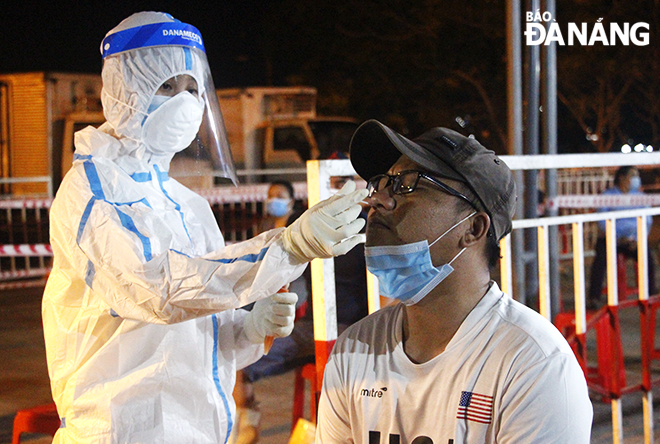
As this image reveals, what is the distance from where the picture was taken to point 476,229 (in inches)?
80.7

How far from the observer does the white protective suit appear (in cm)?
211

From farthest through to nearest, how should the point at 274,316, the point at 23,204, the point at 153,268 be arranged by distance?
the point at 23,204
the point at 274,316
the point at 153,268

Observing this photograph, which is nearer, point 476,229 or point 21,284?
point 476,229

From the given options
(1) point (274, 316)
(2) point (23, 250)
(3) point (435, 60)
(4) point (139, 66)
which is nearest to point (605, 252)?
(2) point (23, 250)

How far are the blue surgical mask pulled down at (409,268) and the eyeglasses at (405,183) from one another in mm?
94

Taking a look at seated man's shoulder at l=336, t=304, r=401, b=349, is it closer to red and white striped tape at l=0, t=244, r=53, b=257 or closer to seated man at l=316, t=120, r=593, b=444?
seated man at l=316, t=120, r=593, b=444

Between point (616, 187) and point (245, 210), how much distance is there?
6.36 meters

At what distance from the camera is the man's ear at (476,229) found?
2033mm

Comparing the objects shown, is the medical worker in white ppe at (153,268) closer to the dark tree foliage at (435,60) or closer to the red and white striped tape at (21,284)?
the red and white striped tape at (21,284)

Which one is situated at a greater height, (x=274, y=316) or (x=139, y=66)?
(x=139, y=66)

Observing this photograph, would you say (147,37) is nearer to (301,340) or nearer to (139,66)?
(139,66)

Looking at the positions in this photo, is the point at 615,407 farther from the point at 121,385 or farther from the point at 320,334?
the point at 121,385

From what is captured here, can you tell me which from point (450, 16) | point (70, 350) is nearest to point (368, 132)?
point (70, 350)

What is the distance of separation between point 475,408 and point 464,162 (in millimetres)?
644
